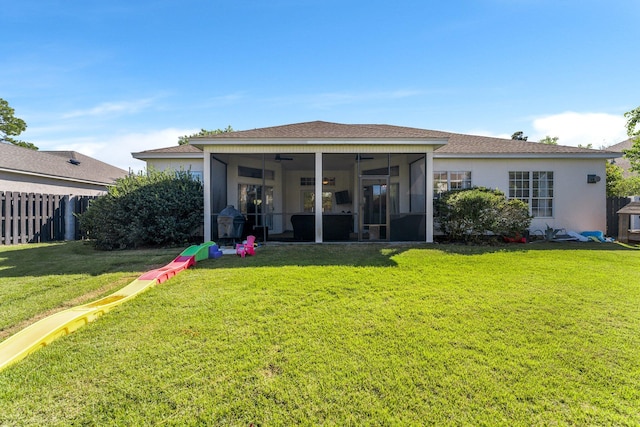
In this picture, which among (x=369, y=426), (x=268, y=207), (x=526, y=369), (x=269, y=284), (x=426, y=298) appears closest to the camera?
(x=369, y=426)

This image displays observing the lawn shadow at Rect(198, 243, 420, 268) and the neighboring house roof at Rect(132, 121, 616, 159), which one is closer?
the lawn shadow at Rect(198, 243, 420, 268)

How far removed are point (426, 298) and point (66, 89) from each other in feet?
48.6

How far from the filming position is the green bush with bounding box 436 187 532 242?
8.64 metres

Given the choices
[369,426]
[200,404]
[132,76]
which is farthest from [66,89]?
[369,426]

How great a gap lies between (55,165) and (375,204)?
16.1 meters

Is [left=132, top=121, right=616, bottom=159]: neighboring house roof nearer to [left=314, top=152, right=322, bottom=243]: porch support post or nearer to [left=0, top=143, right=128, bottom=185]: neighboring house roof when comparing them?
[left=314, top=152, right=322, bottom=243]: porch support post

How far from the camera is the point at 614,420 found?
6.59 feet

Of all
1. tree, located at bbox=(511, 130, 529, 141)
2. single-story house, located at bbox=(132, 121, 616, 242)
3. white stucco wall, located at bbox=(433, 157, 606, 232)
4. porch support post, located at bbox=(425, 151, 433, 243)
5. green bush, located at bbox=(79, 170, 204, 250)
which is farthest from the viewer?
tree, located at bbox=(511, 130, 529, 141)

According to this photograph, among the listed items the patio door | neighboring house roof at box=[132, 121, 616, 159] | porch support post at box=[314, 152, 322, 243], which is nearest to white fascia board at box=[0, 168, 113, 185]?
neighboring house roof at box=[132, 121, 616, 159]

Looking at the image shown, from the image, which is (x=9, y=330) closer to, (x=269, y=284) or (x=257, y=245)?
(x=269, y=284)

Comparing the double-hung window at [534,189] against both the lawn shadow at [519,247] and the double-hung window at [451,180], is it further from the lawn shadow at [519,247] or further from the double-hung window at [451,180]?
the lawn shadow at [519,247]

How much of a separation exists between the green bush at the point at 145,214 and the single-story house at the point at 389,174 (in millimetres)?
847

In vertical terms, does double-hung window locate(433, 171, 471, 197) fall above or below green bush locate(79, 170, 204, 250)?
above

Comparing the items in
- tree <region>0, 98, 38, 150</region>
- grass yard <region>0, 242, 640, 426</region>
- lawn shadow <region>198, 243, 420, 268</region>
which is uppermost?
tree <region>0, 98, 38, 150</region>
